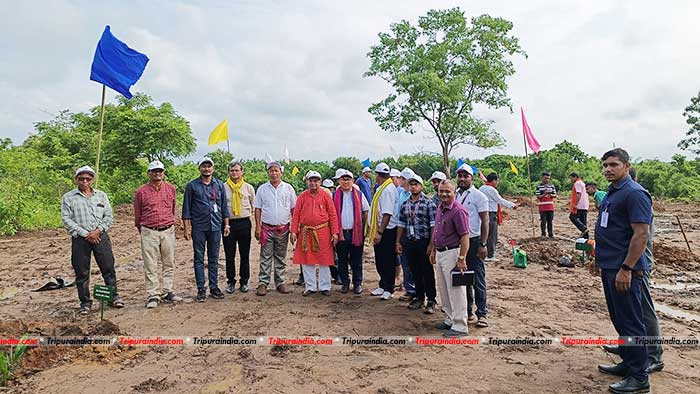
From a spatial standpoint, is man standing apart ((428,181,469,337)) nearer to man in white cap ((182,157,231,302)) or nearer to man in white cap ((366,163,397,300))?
man in white cap ((366,163,397,300))

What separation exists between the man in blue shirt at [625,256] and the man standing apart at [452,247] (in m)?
1.22

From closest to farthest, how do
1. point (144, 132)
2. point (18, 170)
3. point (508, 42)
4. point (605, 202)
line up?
point (605, 202)
point (18, 170)
point (144, 132)
point (508, 42)

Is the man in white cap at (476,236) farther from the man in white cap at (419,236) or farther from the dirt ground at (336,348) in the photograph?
the man in white cap at (419,236)

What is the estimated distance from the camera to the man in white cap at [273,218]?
5.99 meters

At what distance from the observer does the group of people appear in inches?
131

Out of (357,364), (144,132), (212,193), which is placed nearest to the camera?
(357,364)

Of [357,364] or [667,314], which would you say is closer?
[357,364]

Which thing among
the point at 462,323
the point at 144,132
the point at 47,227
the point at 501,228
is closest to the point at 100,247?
the point at 462,323

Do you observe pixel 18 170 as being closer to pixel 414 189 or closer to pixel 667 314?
pixel 414 189

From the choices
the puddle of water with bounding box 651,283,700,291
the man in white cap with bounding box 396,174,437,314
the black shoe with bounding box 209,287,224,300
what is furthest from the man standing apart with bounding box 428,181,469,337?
the puddle of water with bounding box 651,283,700,291

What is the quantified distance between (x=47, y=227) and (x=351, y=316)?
13.3 meters

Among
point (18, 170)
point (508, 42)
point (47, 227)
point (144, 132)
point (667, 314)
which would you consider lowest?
point (667, 314)

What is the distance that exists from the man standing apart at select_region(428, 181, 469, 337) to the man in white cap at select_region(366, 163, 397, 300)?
126cm

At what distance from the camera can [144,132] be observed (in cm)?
1836
